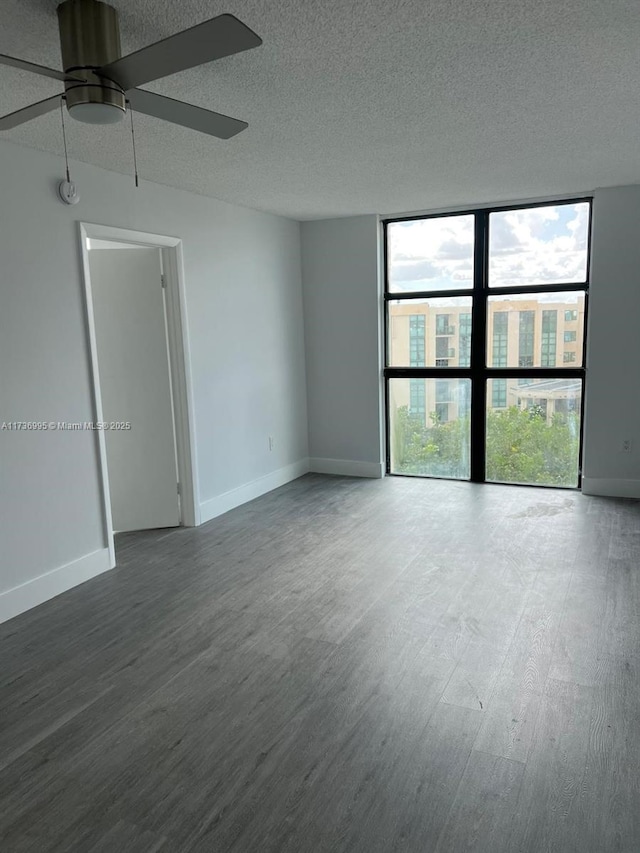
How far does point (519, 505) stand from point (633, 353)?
1497mm

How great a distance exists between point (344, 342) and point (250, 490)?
67.4 inches

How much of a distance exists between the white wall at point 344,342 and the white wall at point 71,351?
0.88 meters

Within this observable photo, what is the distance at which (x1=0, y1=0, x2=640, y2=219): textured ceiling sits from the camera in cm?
192

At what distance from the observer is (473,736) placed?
2.15 meters

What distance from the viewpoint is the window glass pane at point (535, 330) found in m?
5.07

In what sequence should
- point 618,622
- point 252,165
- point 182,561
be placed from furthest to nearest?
point 182,561, point 252,165, point 618,622

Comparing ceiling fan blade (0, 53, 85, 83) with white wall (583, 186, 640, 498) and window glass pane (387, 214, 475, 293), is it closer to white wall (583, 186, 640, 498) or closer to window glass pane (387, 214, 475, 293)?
window glass pane (387, 214, 475, 293)

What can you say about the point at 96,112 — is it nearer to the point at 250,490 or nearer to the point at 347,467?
the point at 250,490

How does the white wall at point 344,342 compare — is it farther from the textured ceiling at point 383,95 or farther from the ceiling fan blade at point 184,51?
the ceiling fan blade at point 184,51

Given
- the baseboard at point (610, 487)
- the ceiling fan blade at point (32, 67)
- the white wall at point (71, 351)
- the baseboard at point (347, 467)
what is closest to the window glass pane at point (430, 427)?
the baseboard at point (347, 467)

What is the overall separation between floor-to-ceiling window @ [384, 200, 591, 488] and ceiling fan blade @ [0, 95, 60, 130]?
3.91 metres

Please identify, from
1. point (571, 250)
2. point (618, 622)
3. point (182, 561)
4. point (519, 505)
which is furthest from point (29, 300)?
point (571, 250)

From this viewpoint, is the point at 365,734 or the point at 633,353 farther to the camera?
the point at 633,353

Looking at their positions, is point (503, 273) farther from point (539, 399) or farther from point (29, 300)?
point (29, 300)
